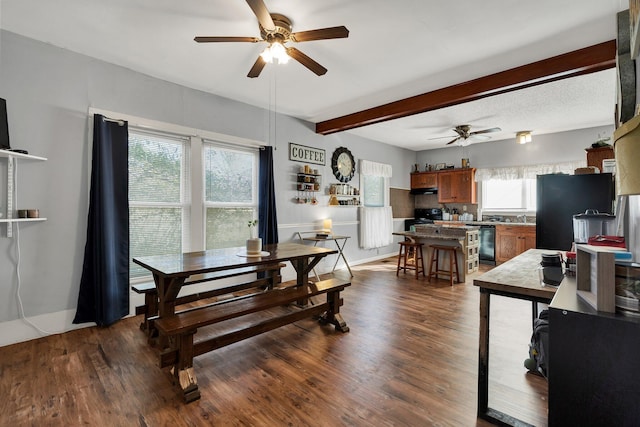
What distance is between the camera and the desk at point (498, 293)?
1.41 meters

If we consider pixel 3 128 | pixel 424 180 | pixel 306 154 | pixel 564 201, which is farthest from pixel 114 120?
pixel 424 180

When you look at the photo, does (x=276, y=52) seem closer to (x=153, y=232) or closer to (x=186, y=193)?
(x=186, y=193)

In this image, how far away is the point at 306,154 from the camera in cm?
491

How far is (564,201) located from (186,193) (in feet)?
14.9

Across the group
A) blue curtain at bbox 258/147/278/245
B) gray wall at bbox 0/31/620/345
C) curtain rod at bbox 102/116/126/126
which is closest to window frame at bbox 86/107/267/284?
gray wall at bbox 0/31/620/345

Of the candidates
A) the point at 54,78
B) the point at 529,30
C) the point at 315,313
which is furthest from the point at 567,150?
the point at 54,78

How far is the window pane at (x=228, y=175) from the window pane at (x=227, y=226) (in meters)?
0.15

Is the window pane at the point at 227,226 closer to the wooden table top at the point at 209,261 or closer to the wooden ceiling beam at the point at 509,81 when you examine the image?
the wooden table top at the point at 209,261

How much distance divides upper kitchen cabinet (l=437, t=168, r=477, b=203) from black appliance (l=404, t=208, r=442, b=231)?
14.7 inches

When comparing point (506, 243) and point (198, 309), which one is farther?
point (506, 243)

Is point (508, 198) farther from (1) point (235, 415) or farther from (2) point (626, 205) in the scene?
(1) point (235, 415)

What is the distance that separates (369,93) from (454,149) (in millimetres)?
3977

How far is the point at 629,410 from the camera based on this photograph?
0.95m

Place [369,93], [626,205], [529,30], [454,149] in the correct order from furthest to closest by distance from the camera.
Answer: [454,149], [369,93], [529,30], [626,205]
